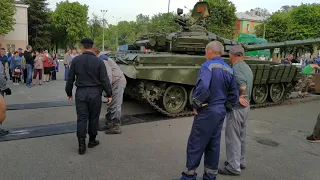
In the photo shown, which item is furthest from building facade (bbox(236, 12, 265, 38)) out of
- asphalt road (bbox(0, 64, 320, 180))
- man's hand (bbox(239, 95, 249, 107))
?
man's hand (bbox(239, 95, 249, 107))

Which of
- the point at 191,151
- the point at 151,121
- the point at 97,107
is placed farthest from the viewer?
the point at 151,121

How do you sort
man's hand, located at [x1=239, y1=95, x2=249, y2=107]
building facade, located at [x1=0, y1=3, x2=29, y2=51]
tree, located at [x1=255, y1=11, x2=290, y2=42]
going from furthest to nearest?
tree, located at [x1=255, y1=11, x2=290, y2=42]
building facade, located at [x1=0, y1=3, x2=29, y2=51]
man's hand, located at [x1=239, y1=95, x2=249, y2=107]

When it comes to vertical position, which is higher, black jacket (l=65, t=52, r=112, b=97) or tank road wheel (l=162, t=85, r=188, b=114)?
black jacket (l=65, t=52, r=112, b=97)

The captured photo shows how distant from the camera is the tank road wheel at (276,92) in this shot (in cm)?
1082

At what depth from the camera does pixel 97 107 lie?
17.5ft

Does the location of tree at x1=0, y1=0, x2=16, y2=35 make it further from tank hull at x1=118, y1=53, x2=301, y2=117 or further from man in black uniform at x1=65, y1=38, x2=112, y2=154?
man in black uniform at x1=65, y1=38, x2=112, y2=154

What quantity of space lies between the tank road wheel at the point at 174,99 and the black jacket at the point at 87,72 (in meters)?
3.19

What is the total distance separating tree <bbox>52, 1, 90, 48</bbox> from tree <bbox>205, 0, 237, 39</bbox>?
28519 millimetres

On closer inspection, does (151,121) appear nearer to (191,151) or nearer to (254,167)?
(254,167)

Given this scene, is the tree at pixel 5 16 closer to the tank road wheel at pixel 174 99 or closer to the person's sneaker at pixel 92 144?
the tank road wheel at pixel 174 99

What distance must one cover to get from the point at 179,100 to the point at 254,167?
4023mm

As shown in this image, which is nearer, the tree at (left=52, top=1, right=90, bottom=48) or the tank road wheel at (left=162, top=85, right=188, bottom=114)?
the tank road wheel at (left=162, top=85, right=188, bottom=114)

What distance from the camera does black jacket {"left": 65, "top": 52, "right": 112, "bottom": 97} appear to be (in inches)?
204

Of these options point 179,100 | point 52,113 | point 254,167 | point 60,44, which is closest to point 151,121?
point 179,100
